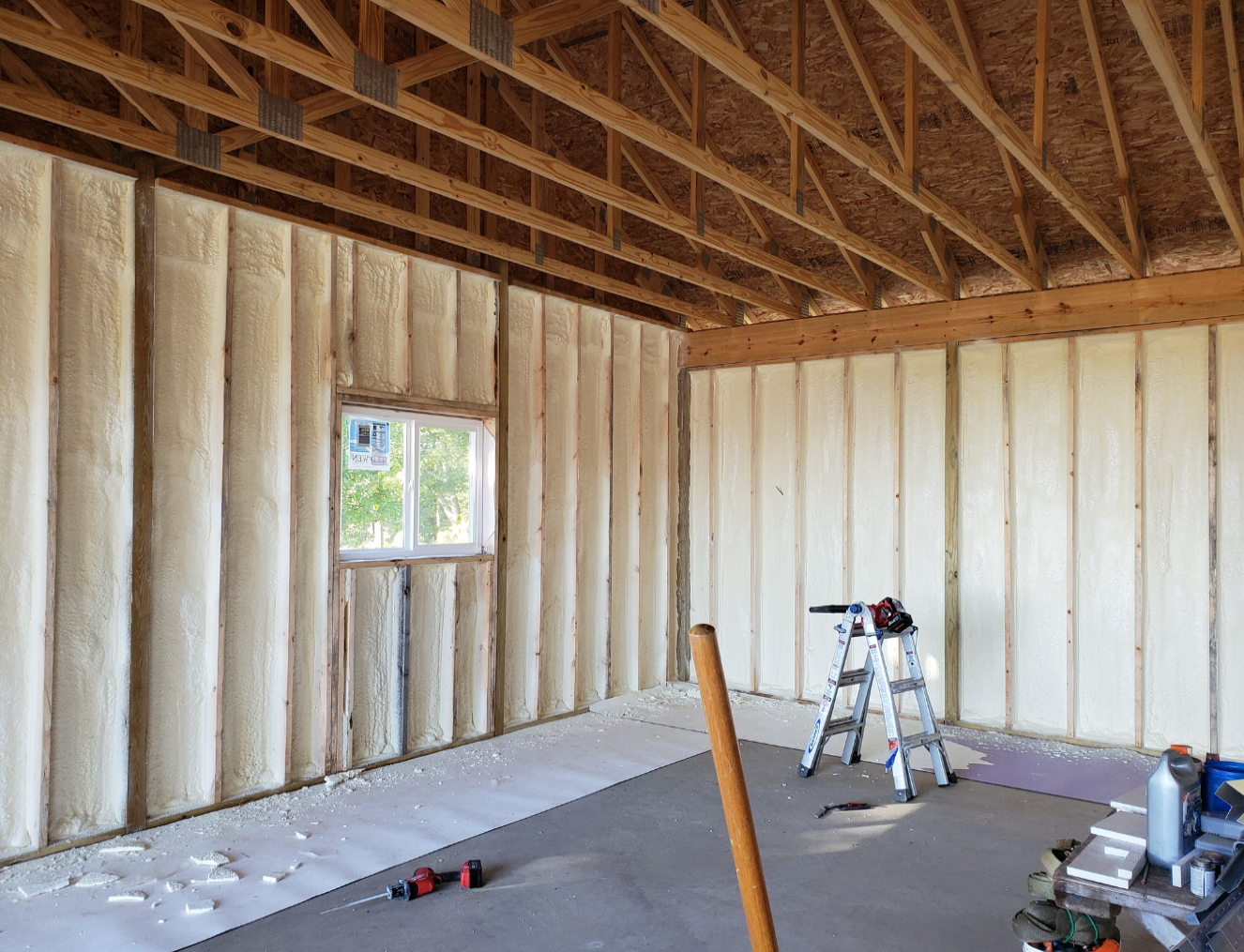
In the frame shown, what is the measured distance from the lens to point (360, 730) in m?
5.40

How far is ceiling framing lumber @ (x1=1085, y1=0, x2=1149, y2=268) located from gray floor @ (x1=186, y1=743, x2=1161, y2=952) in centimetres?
358

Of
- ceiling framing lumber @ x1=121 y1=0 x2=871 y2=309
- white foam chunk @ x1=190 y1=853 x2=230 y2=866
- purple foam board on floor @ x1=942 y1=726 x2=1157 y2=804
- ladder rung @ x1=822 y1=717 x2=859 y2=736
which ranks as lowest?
purple foam board on floor @ x1=942 y1=726 x2=1157 y2=804

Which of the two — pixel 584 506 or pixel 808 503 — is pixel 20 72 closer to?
pixel 584 506

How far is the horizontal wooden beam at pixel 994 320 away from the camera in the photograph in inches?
226

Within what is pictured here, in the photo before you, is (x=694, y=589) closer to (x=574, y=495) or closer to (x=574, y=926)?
(x=574, y=495)

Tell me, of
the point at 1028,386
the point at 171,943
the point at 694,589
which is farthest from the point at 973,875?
the point at 694,589

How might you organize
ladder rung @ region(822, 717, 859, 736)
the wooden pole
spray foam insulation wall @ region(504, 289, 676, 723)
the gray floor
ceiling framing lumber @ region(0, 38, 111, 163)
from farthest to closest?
spray foam insulation wall @ region(504, 289, 676, 723) → ladder rung @ region(822, 717, 859, 736) → ceiling framing lumber @ region(0, 38, 111, 163) → the gray floor → the wooden pole

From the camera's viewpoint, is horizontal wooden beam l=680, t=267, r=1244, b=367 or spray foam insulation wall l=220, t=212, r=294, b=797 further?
horizontal wooden beam l=680, t=267, r=1244, b=367

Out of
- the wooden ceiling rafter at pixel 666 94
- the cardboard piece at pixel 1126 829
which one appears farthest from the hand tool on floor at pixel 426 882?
the wooden ceiling rafter at pixel 666 94

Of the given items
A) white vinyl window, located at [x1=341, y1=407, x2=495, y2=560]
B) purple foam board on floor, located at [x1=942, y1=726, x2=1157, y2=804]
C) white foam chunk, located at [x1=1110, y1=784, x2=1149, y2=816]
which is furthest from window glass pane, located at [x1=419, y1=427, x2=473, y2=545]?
white foam chunk, located at [x1=1110, y1=784, x2=1149, y2=816]

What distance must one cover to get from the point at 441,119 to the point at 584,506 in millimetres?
3817

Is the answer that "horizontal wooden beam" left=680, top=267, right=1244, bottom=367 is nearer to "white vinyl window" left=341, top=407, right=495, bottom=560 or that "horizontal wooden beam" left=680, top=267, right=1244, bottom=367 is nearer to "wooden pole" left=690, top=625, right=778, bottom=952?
"white vinyl window" left=341, top=407, right=495, bottom=560

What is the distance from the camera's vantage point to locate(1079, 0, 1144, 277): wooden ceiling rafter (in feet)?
14.2

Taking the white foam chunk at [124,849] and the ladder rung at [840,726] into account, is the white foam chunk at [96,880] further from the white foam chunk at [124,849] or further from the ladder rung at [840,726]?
the ladder rung at [840,726]
